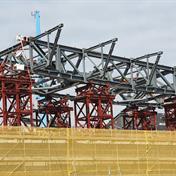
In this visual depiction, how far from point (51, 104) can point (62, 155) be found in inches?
1360

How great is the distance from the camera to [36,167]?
1863 inches

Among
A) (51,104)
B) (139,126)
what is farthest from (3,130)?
(139,126)

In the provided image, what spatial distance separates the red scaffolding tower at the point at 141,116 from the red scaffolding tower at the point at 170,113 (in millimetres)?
3215

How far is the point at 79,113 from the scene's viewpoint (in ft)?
262

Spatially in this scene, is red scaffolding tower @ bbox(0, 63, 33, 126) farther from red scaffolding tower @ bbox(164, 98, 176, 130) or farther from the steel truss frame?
red scaffolding tower @ bbox(164, 98, 176, 130)

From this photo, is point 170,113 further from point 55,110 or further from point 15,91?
point 15,91

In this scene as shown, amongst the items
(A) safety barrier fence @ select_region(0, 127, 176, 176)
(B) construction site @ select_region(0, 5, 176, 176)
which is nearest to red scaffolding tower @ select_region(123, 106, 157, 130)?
(B) construction site @ select_region(0, 5, 176, 176)

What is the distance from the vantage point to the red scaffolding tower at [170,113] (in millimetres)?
94438

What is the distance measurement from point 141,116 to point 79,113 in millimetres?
22778

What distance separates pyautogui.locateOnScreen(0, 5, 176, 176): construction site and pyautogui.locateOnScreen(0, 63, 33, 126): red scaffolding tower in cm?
12

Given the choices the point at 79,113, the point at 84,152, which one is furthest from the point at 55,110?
the point at 84,152

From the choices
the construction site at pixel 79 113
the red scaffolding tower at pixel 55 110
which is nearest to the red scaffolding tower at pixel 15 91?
the construction site at pixel 79 113

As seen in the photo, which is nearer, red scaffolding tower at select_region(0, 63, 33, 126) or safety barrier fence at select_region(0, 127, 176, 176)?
safety barrier fence at select_region(0, 127, 176, 176)

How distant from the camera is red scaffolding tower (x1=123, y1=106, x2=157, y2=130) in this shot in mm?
96875
